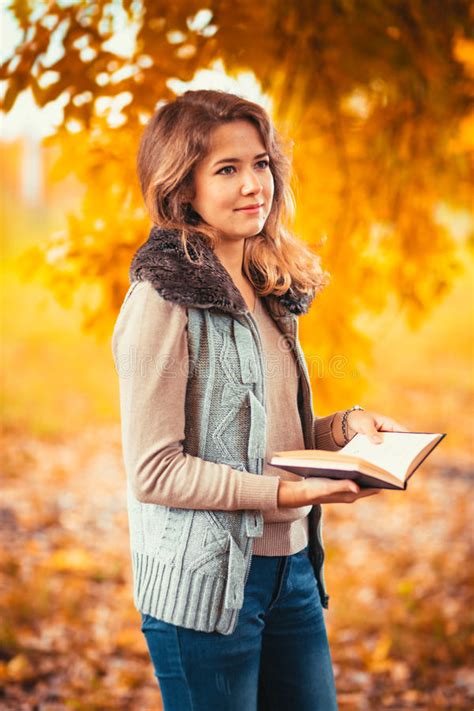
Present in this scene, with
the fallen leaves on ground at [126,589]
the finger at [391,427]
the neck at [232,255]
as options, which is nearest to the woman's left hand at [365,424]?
the finger at [391,427]

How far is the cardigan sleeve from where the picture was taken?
1.24 m

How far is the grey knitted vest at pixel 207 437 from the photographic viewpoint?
4.21 ft

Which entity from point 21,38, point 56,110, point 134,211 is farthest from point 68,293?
point 21,38

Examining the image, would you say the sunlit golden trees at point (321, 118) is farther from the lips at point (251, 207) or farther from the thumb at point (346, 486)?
the thumb at point (346, 486)

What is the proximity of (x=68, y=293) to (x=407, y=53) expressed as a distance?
119 centimetres

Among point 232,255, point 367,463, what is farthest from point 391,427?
point 232,255

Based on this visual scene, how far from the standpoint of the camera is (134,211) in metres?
2.24

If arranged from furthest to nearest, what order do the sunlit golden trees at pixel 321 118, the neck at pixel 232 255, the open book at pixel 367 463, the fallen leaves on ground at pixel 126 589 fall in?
the fallen leaves on ground at pixel 126 589
the sunlit golden trees at pixel 321 118
the neck at pixel 232 255
the open book at pixel 367 463

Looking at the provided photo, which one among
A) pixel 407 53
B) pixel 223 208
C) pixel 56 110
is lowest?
pixel 223 208

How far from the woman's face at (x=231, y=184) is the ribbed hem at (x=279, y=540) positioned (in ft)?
1.67

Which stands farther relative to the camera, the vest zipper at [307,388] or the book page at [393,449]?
the vest zipper at [307,388]

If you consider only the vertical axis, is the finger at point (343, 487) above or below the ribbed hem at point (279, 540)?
above

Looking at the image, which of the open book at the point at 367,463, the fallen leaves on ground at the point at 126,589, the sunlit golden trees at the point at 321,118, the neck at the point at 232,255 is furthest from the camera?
the fallen leaves on ground at the point at 126,589

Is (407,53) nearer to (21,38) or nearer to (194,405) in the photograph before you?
(21,38)
